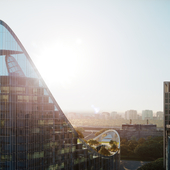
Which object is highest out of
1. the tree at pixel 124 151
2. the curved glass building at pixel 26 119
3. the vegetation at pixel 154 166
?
the curved glass building at pixel 26 119

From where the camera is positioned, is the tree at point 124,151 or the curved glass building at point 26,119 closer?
the curved glass building at point 26,119

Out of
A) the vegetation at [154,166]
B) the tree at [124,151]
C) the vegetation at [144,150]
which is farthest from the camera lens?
the tree at [124,151]

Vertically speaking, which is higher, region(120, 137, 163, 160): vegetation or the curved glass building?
the curved glass building

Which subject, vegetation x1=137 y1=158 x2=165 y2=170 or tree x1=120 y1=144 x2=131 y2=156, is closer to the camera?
vegetation x1=137 y1=158 x2=165 y2=170

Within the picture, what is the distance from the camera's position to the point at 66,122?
59.2ft

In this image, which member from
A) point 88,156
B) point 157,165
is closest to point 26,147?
point 88,156

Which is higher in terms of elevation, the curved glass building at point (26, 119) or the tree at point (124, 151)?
the curved glass building at point (26, 119)

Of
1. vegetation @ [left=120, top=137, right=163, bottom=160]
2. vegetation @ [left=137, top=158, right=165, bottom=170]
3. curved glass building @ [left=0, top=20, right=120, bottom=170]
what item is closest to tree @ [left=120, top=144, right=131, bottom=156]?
vegetation @ [left=120, top=137, right=163, bottom=160]

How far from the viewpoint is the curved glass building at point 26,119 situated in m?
Answer: 15.0

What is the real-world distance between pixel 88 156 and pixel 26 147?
7.00 metres

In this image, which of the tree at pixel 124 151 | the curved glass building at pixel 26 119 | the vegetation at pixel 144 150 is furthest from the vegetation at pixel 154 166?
the curved glass building at pixel 26 119

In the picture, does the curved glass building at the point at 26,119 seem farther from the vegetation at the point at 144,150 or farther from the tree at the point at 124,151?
the vegetation at the point at 144,150

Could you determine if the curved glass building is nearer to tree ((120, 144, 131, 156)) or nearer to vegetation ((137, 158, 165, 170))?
vegetation ((137, 158, 165, 170))

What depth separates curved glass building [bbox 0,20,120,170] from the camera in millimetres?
15008
